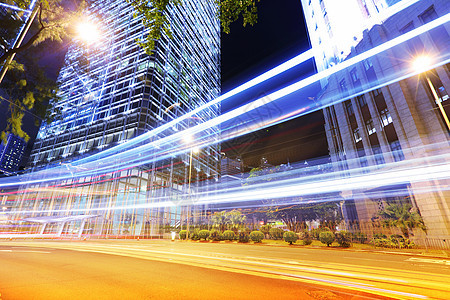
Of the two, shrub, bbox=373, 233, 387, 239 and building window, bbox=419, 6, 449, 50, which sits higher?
building window, bbox=419, 6, 449, 50

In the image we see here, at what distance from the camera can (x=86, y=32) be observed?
6.95 metres

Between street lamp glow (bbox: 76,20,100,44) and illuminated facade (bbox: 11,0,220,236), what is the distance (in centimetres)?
2508

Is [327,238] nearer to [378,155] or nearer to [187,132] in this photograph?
[378,155]

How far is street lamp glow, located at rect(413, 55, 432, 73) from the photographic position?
51.9ft

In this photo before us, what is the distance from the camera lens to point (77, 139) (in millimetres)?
36531

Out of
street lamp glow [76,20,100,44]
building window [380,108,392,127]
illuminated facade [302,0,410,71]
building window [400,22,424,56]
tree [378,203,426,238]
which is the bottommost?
tree [378,203,426,238]

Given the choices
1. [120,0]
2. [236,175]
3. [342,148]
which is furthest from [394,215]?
[120,0]

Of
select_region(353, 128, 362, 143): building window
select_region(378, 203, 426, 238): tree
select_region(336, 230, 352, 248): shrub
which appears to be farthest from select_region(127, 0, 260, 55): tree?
select_region(353, 128, 362, 143): building window

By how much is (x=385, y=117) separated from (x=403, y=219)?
10.6 metres

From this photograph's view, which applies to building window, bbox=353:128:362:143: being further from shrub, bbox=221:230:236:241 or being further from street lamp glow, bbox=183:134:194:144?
Answer: street lamp glow, bbox=183:134:194:144

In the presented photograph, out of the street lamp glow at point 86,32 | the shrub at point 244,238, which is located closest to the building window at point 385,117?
the shrub at point 244,238

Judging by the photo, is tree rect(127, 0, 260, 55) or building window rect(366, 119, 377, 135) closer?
tree rect(127, 0, 260, 55)

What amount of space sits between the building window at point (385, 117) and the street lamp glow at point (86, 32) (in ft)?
81.0

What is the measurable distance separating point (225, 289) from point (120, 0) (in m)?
54.3
